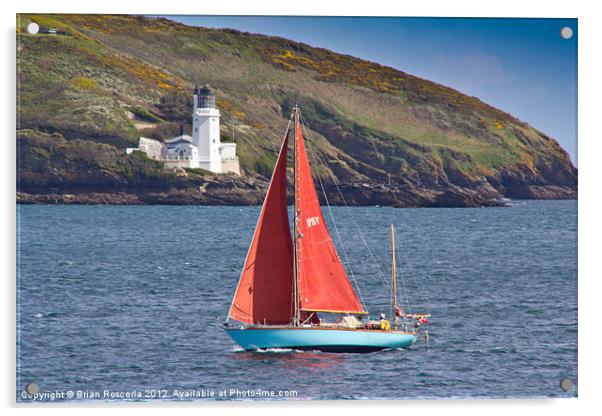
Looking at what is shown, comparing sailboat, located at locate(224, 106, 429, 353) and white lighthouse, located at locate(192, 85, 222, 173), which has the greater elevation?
white lighthouse, located at locate(192, 85, 222, 173)

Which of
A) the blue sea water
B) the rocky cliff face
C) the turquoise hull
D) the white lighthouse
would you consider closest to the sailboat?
the turquoise hull

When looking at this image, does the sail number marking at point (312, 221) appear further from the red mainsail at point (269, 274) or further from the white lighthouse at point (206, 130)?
the white lighthouse at point (206, 130)

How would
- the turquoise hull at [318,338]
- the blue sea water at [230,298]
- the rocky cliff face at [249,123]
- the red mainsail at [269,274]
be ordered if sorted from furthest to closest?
the rocky cliff face at [249,123]
the red mainsail at [269,274]
the turquoise hull at [318,338]
the blue sea water at [230,298]

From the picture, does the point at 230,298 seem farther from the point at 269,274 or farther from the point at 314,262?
the point at 314,262

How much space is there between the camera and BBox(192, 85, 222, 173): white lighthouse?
263ft

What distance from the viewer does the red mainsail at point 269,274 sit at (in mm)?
31391

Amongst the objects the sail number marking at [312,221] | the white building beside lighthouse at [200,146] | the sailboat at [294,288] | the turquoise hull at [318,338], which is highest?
the white building beside lighthouse at [200,146]

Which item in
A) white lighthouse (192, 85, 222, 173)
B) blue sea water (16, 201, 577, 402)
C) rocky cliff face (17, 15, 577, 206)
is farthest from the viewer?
white lighthouse (192, 85, 222, 173)

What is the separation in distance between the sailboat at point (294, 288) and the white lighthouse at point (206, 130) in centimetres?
4819

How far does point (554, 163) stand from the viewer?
4272cm

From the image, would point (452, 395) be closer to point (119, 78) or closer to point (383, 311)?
point (383, 311)

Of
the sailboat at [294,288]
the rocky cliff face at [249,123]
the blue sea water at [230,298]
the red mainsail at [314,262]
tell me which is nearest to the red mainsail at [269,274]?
the sailboat at [294,288]

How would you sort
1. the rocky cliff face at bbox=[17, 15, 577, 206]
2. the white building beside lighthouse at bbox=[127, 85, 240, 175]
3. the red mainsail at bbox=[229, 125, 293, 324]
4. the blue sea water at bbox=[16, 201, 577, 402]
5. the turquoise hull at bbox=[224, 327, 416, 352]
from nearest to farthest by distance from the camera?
Result: the blue sea water at bbox=[16, 201, 577, 402] < the turquoise hull at bbox=[224, 327, 416, 352] < the red mainsail at bbox=[229, 125, 293, 324] < the rocky cliff face at bbox=[17, 15, 577, 206] < the white building beside lighthouse at bbox=[127, 85, 240, 175]

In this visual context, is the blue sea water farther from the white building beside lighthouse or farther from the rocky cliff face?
the white building beside lighthouse
